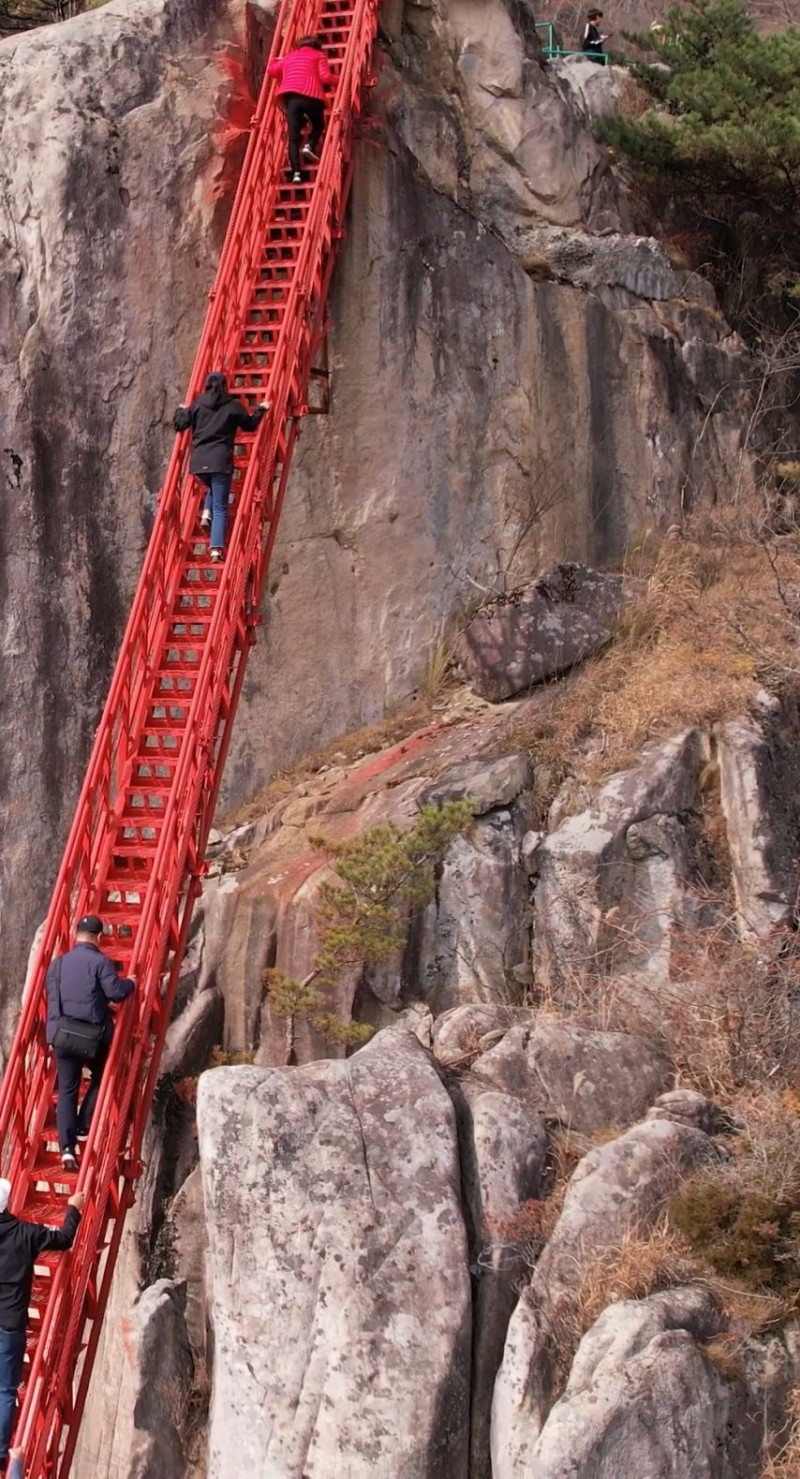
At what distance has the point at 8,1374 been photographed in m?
8.79

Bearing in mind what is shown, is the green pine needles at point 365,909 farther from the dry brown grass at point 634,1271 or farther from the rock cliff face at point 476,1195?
the dry brown grass at point 634,1271

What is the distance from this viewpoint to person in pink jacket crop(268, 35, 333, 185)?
14.2 m

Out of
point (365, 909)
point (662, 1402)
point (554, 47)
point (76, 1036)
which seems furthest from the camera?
point (554, 47)

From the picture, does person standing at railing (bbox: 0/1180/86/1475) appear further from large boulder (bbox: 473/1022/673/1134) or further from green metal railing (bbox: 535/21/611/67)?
green metal railing (bbox: 535/21/611/67)

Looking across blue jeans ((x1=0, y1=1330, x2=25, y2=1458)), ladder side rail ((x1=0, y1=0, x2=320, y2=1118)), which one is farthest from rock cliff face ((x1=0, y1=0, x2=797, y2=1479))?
ladder side rail ((x1=0, y1=0, x2=320, y2=1118))

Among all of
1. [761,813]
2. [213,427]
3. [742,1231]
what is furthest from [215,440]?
[742,1231]

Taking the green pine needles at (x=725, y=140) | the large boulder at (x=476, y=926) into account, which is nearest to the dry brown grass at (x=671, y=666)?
the large boulder at (x=476, y=926)

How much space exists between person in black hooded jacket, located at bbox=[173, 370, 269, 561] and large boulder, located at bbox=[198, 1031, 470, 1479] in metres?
4.54

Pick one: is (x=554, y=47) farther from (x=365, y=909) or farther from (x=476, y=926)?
(x=365, y=909)

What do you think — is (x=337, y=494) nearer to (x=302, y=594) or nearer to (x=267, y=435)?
(x=302, y=594)

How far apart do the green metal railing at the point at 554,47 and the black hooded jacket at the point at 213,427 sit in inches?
379

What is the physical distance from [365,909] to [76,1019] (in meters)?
2.45

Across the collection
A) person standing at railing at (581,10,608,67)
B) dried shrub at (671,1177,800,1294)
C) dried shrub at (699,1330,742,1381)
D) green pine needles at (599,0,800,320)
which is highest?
person standing at railing at (581,10,608,67)

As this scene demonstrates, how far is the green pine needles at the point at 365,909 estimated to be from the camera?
11.6 metres
